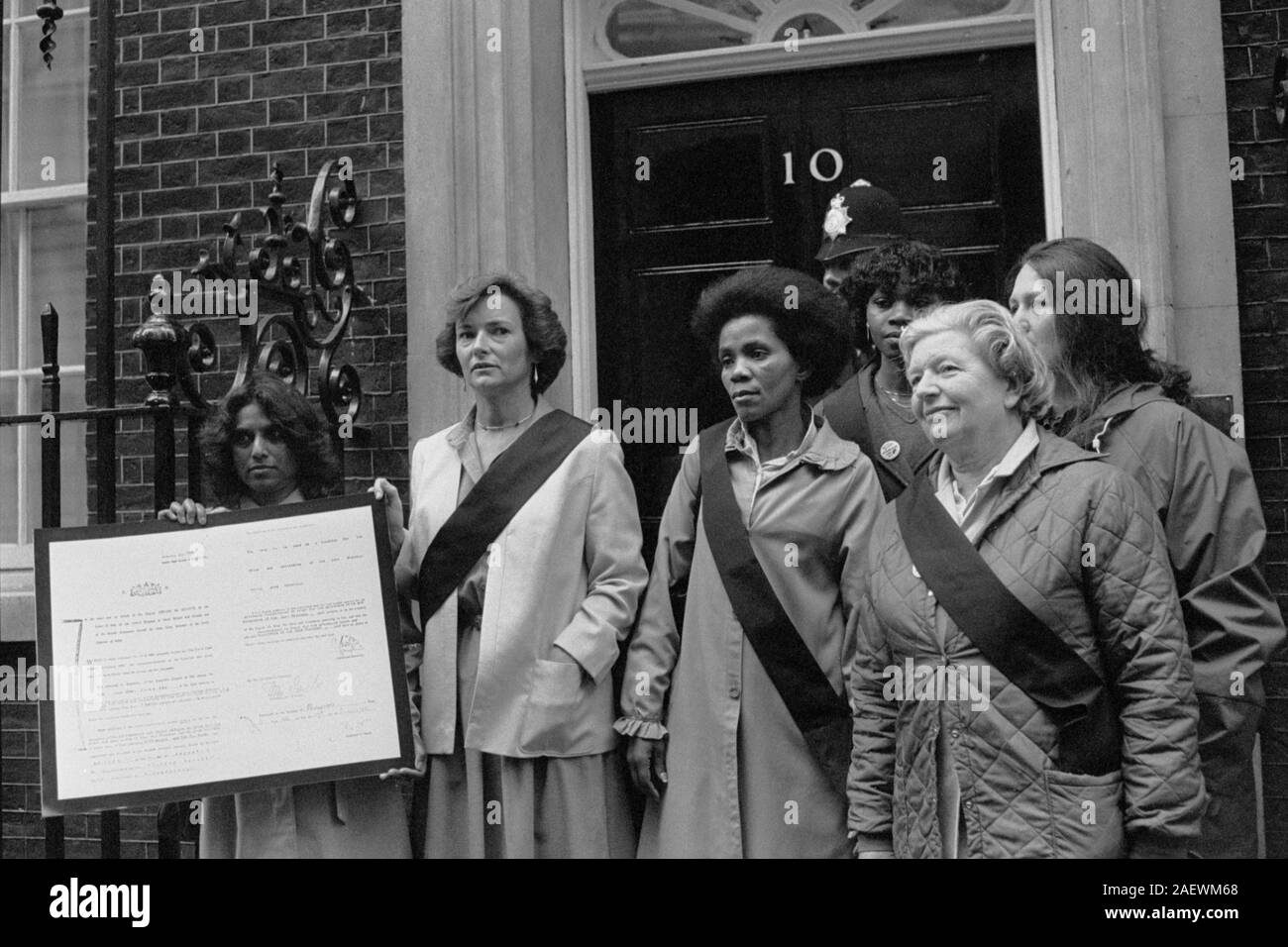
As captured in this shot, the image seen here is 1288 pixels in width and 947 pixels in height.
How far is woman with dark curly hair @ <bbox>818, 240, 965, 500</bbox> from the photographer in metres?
4.60

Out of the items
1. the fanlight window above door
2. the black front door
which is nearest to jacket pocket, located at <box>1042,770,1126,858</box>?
the black front door

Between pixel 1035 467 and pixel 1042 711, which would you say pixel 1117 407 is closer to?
pixel 1035 467

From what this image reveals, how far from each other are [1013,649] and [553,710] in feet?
4.34

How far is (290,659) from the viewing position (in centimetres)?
424

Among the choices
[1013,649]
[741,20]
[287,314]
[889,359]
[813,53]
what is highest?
[741,20]

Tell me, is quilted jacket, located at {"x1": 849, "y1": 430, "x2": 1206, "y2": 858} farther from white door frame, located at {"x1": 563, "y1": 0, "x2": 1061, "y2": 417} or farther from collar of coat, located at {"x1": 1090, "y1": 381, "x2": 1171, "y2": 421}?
white door frame, located at {"x1": 563, "y1": 0, "x2": 1061, "y2": 417}

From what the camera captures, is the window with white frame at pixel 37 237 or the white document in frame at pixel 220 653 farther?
the window with white frame at pixel 37 237

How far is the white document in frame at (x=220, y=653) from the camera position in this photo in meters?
4.19

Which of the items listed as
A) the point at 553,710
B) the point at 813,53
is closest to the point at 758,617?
the point at 553,710

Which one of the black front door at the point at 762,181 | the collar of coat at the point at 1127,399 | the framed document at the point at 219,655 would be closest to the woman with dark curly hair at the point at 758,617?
the collar of coat at the point at 1127,399

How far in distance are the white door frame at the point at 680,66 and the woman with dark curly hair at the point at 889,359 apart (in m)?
1.38

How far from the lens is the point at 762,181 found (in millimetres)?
6254

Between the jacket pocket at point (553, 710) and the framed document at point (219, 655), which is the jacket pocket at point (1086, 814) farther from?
the framed document at point (219, 655)
